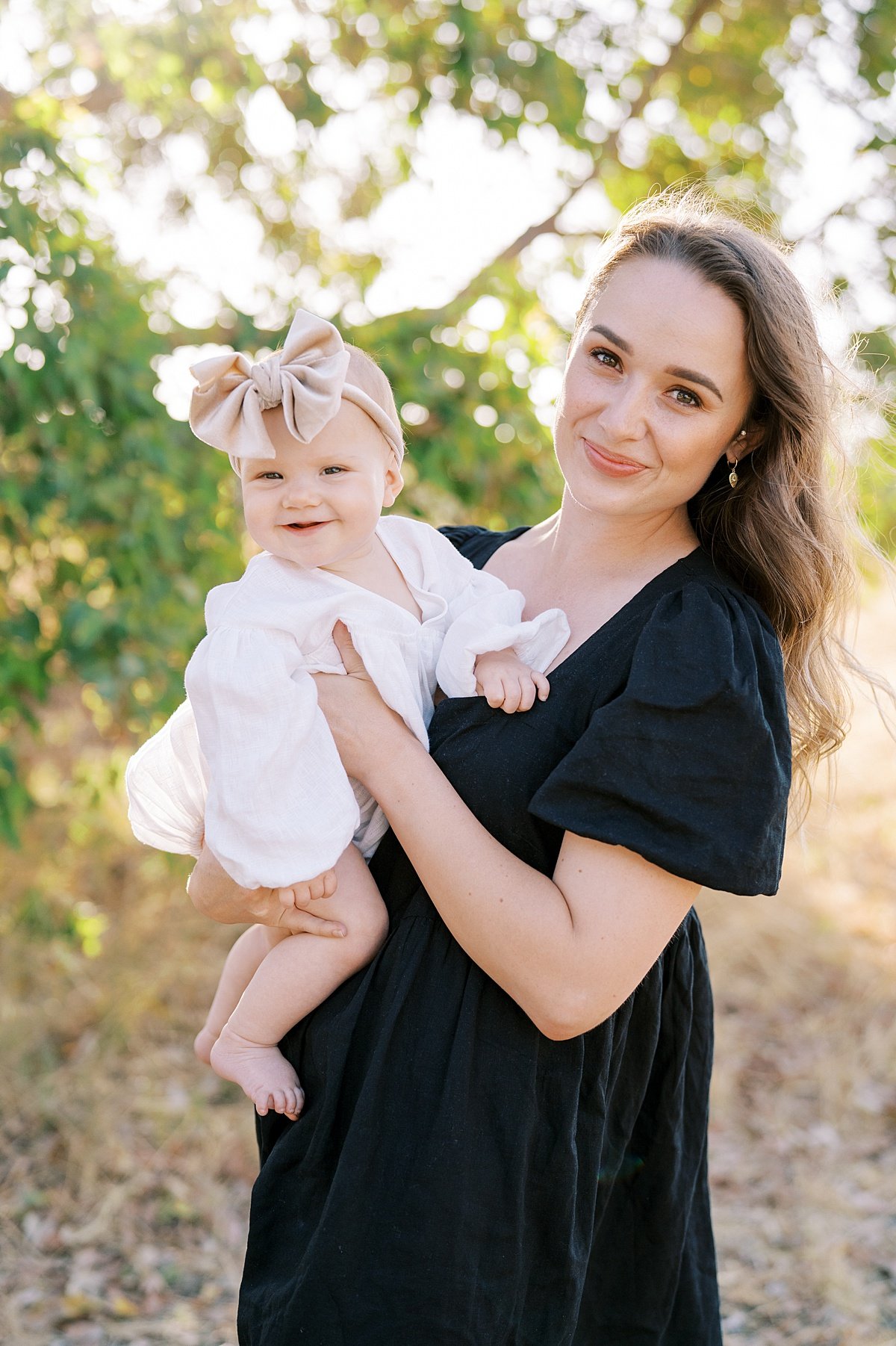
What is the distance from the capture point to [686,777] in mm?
1455

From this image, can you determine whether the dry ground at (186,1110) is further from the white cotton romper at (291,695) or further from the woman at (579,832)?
the white cotton romper at (291,695)

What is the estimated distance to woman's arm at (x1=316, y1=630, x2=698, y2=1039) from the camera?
1446 millimetres

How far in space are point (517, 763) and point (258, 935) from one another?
556 mm

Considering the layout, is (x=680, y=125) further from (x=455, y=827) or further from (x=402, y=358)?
(x=455, y=827)

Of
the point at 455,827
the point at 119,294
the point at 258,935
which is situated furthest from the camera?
the point at 119,294

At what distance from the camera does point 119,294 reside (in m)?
3.13

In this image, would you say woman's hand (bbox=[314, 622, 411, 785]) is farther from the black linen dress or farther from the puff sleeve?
the puff sleeve

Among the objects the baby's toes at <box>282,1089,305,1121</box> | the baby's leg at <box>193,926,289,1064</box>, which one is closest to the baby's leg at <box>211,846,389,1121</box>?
the baby's toes at <box>282,1089,305,1121</box>

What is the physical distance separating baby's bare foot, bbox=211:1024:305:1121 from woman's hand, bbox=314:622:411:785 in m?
0.43

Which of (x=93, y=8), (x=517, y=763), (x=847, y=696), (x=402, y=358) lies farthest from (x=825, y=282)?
(x=93, y=8)

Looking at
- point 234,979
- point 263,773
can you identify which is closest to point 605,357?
point 263,773

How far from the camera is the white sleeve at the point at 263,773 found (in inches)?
60.4

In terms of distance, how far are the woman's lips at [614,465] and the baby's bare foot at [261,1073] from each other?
943mm

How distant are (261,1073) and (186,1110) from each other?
2.41 m
